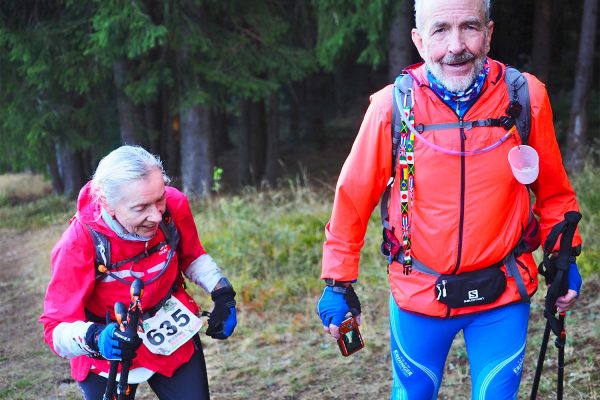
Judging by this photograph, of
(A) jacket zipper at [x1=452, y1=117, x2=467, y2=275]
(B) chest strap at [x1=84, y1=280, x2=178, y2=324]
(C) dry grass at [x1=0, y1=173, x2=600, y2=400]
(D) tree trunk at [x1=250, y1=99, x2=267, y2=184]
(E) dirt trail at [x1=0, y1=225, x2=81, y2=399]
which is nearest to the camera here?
(A) jacket zipper at [x1=452, y1=117, x2=467, y2=275]

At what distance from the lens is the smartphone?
10.0 ft

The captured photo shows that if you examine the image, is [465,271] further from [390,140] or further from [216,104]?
[216,104]

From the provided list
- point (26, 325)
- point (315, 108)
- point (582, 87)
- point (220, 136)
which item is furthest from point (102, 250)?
point (220, 136)

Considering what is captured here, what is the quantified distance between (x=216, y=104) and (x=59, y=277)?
10.3m

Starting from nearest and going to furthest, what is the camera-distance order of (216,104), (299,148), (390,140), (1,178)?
(390,140), (216,104), (299,148), (1,178)

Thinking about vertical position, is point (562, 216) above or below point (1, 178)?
above

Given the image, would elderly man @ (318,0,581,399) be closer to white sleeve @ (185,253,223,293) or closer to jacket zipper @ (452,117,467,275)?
jacket zipper @ (452,117,467,275)

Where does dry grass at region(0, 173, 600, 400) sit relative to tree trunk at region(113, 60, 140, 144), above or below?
below

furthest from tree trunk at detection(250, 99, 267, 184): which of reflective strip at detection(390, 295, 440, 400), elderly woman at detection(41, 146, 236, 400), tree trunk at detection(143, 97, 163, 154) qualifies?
reflective strip at detection(390, 295, 440, 400)

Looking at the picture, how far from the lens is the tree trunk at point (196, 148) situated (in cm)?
1401

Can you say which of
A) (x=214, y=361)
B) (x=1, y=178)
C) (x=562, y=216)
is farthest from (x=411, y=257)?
(x=1, y=178)

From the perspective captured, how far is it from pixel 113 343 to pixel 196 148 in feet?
37.0

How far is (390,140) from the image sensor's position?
2.86 meters

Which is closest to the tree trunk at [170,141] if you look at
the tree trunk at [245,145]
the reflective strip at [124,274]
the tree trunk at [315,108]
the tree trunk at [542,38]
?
the tree trunk at [245,145]
